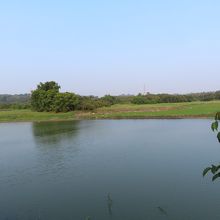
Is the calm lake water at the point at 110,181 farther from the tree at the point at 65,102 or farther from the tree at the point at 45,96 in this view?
the tree at the point at 45,96

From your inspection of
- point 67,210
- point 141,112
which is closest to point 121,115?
point 141,112

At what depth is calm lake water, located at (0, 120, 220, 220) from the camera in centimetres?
1309

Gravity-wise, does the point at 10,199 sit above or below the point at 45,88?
below

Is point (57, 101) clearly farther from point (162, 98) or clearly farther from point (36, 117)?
point (162, 98)

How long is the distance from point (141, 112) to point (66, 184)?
4751cm

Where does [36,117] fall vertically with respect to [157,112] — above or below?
below

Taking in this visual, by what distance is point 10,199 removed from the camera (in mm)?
15234

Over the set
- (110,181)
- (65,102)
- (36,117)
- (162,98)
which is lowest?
(110,181)

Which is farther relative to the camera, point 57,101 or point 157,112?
point 57,101

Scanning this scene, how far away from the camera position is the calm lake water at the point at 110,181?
516 inches

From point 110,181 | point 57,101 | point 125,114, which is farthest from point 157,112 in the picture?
point 110,181

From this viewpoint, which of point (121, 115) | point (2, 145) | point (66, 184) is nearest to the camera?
point (66, 184)

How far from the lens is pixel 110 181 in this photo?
1736cm

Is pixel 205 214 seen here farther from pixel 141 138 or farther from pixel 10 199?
pixel 141 138
